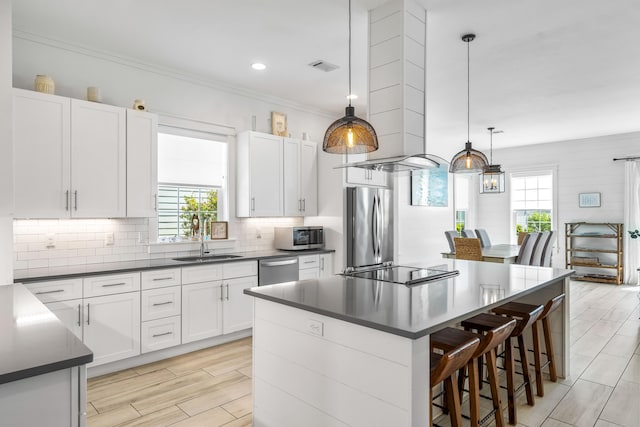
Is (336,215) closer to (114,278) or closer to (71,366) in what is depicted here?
(114,278)

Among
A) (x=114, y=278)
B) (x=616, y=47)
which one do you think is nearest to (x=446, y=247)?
(x=616, y=47)

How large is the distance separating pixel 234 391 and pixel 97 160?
7.46 ft

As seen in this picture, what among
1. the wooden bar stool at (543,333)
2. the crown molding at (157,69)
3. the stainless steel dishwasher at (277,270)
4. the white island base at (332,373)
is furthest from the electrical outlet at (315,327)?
the crown molding at (157,69)

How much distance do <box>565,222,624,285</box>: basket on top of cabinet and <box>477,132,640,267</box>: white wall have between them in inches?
7.1

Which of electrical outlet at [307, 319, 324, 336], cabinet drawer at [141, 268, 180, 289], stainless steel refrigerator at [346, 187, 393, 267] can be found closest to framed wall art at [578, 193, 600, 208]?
stainless steel refrigerator at [346, 187, 393, 267]

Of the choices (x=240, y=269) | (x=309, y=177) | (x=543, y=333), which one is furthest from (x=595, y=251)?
(x=240, y=269)

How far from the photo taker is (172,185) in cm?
434

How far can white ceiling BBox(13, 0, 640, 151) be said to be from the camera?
9.78 ft

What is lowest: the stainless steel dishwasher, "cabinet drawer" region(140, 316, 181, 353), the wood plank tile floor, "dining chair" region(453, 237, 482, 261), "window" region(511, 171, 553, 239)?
the wood plank tile floor

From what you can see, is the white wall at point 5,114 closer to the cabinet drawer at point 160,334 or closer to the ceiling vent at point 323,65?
the cabinet drawer at point 160,334

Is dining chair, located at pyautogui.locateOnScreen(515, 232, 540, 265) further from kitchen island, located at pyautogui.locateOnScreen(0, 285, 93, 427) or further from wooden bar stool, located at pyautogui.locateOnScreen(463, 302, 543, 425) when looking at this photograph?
kitchen island, located at pyautogui.locateOnScreen(0, 285, 93, 427)

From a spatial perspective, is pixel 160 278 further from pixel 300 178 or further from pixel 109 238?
pixel 300 178

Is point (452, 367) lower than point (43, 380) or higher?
lower

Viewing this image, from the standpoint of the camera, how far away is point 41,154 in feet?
→ 10.3
